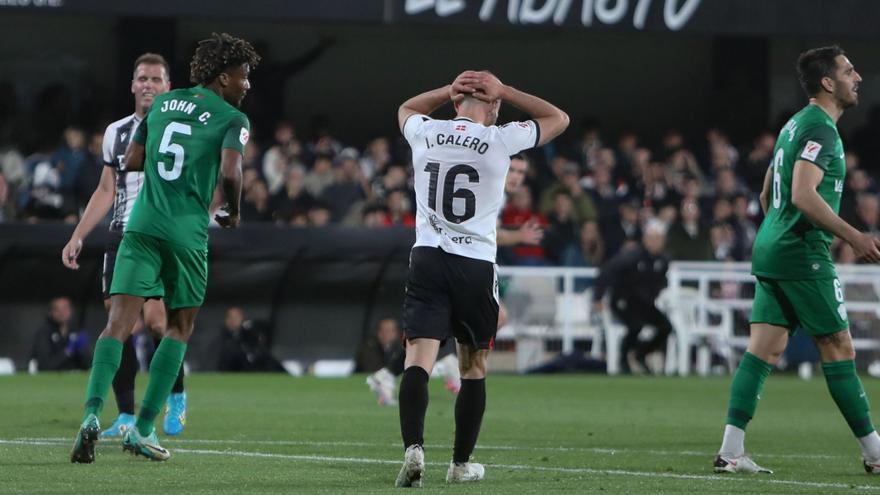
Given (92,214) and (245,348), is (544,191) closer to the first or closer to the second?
(245,348)

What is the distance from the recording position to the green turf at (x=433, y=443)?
25.9 feet

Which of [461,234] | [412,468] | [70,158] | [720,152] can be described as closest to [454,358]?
[461,234]

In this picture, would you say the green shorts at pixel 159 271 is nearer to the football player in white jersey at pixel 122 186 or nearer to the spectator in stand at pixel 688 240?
the football player in white jersey at pixel 122 186

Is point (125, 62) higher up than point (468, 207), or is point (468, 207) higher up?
point (125, 62)

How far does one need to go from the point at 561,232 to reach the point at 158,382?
13.3m

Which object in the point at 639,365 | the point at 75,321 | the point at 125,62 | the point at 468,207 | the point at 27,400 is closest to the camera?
the point at 468,207

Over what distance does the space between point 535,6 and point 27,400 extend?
34.6 feet

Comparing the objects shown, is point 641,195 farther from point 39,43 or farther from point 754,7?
point 39,43

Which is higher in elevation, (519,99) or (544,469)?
(519,99)

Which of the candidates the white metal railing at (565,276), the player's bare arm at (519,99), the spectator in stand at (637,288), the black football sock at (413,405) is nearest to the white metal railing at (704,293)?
the white metal railing at (565,276)

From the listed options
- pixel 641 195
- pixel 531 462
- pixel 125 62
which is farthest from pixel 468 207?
pixel 125 62

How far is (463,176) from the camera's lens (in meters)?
7.89

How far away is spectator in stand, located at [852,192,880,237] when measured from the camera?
23.0 metres

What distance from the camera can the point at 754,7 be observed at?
2325 centimetres
